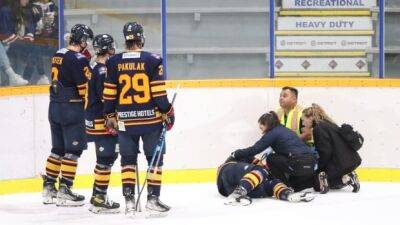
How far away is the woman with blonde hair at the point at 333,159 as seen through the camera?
6688mm

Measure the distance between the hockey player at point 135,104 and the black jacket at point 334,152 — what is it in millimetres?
1534

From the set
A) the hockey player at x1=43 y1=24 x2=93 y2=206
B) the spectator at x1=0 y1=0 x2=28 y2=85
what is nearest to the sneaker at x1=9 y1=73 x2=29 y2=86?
the spectator at x1=0 y1=0 x2=28 y2=85

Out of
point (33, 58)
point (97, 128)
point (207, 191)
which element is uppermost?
point (33, 58)

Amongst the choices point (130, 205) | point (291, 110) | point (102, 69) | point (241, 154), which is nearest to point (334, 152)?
point (291, 110)

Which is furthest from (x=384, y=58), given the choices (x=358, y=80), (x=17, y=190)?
(x=17, y=190)

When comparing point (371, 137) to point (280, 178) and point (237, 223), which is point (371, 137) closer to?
point (280, 178)

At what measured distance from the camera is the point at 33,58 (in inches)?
281

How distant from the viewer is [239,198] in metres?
6.18

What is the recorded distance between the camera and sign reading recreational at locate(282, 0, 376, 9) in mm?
7773

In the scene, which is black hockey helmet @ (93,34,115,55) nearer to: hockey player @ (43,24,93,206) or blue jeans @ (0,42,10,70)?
hockey player @ (43,24,93,206)

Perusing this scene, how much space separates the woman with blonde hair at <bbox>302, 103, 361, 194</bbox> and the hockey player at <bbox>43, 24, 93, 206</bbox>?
5.76 ft

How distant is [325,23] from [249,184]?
215 cm

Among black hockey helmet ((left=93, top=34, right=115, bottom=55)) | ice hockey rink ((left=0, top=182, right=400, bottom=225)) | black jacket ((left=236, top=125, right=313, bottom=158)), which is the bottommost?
ice hockey rink ((left=0, top=182, right=400, bottom=225))

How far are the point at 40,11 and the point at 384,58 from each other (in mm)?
2849
